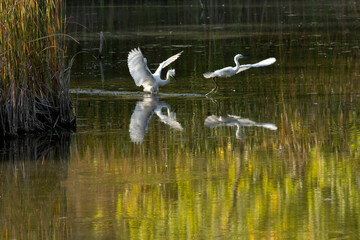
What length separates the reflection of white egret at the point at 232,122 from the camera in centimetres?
990

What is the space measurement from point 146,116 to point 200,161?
11.1 ft

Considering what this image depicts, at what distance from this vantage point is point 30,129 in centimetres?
985

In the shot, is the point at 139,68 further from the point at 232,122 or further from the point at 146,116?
the point at 232,122

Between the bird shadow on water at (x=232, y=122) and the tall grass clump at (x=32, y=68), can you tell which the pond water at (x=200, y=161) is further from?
the tall grass clump at (x=32, y=68)

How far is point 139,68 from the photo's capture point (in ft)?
45.4

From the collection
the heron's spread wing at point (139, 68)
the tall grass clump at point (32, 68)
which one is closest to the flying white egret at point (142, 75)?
the heron's spread wing at point (139, 68)

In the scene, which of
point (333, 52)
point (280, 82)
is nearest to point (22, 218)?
point (280, 82)

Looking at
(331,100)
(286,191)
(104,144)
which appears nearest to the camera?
(286,191)

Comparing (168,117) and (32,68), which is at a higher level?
(32,68)

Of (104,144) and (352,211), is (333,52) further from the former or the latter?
(352,211)

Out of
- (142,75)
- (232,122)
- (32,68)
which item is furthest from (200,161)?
(142,75)

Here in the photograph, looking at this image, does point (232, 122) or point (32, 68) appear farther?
point (232, 122)

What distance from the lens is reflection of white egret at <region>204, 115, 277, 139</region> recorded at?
9.90 metres

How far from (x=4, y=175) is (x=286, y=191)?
2.97 metres
